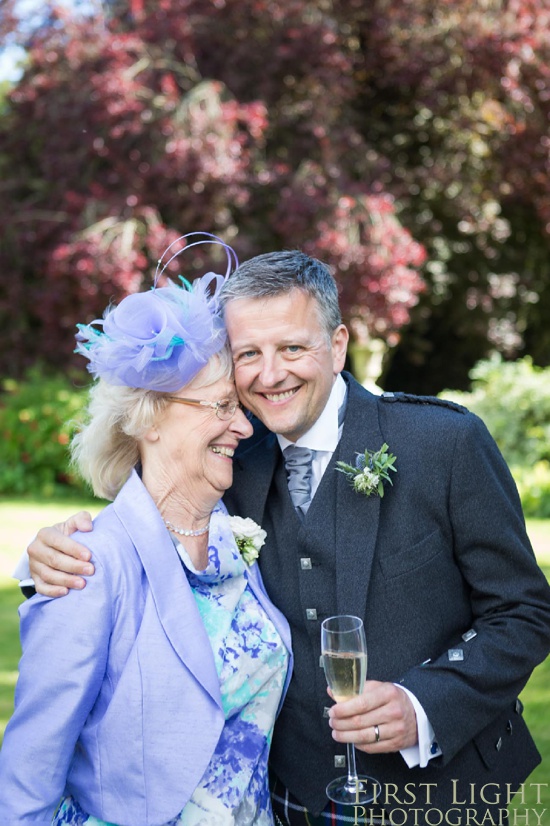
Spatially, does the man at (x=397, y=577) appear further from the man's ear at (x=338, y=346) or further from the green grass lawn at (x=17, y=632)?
the green grass lawn at (x=17, y=632)

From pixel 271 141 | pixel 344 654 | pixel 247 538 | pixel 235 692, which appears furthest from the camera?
pixel 271 141

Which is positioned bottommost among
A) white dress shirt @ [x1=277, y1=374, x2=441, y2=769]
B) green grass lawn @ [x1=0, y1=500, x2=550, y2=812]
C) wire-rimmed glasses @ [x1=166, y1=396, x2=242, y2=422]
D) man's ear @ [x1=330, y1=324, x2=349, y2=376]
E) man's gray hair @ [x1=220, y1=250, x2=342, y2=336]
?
green grass lawn @ [x1=0, y1=500, x2=550, y2=812]

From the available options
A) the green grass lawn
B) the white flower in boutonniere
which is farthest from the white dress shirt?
the green grass lawn

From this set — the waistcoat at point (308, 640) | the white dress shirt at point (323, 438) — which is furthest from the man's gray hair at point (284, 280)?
the waistcoat at point (308, 640)

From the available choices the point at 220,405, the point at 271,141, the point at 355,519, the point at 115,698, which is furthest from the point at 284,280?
the point at 271,141

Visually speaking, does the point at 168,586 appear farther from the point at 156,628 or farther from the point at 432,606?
the point at 432,606

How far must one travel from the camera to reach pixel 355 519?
273 centimetres

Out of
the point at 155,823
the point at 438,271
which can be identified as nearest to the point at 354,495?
the point at 155,823

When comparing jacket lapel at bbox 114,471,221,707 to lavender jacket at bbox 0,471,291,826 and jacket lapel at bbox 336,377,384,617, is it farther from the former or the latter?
jacket lapel at bbox 336,377,384,617

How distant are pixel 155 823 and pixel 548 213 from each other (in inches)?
421

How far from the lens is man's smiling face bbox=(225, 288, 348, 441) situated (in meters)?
2.77

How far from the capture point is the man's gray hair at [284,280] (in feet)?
9.18

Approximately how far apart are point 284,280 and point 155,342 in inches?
18.2

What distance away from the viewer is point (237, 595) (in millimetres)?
2740
